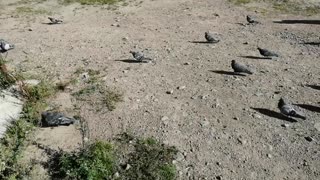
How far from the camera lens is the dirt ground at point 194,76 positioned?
7570 millimetres

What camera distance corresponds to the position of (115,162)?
285 inches

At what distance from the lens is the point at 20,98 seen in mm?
9289

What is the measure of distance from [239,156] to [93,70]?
4.88 m

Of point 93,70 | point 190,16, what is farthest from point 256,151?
point 190,16

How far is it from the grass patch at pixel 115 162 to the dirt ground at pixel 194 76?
11.8 inches

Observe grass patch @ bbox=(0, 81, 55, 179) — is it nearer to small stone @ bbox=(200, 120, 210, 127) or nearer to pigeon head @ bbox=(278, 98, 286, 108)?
small stone @ bbox=(200, 120, 210, 127)

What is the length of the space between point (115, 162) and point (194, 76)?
12.8ft

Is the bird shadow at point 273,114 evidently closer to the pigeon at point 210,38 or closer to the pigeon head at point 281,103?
the pigeon head at point 281,103

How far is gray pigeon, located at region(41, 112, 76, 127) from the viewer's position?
8.31 m

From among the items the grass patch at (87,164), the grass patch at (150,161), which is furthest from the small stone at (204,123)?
the grass patch at (87,164)

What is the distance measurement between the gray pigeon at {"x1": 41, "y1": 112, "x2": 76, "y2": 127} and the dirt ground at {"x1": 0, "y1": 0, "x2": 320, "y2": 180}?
158 millimetres

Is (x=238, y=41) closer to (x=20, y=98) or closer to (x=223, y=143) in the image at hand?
(x=223, y=143)

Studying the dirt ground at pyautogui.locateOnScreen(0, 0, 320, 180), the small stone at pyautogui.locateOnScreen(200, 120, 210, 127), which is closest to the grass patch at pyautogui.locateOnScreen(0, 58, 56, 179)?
the dirt ground at pyautogui.locateOnScreen(0, 0, 320, 180)

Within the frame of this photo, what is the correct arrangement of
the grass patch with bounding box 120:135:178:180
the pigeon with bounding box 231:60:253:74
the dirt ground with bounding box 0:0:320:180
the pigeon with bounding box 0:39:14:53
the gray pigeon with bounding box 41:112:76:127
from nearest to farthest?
the grass patch with bounding box 120:135:178:180 < the dirt ground with bounding box 0:0:320:180 < the gray pigeon with bounding box 41:112:76:127 < the pigeon with bounding box 231:60:253:74 < the pigeon with bounding box 0:39:14:53
